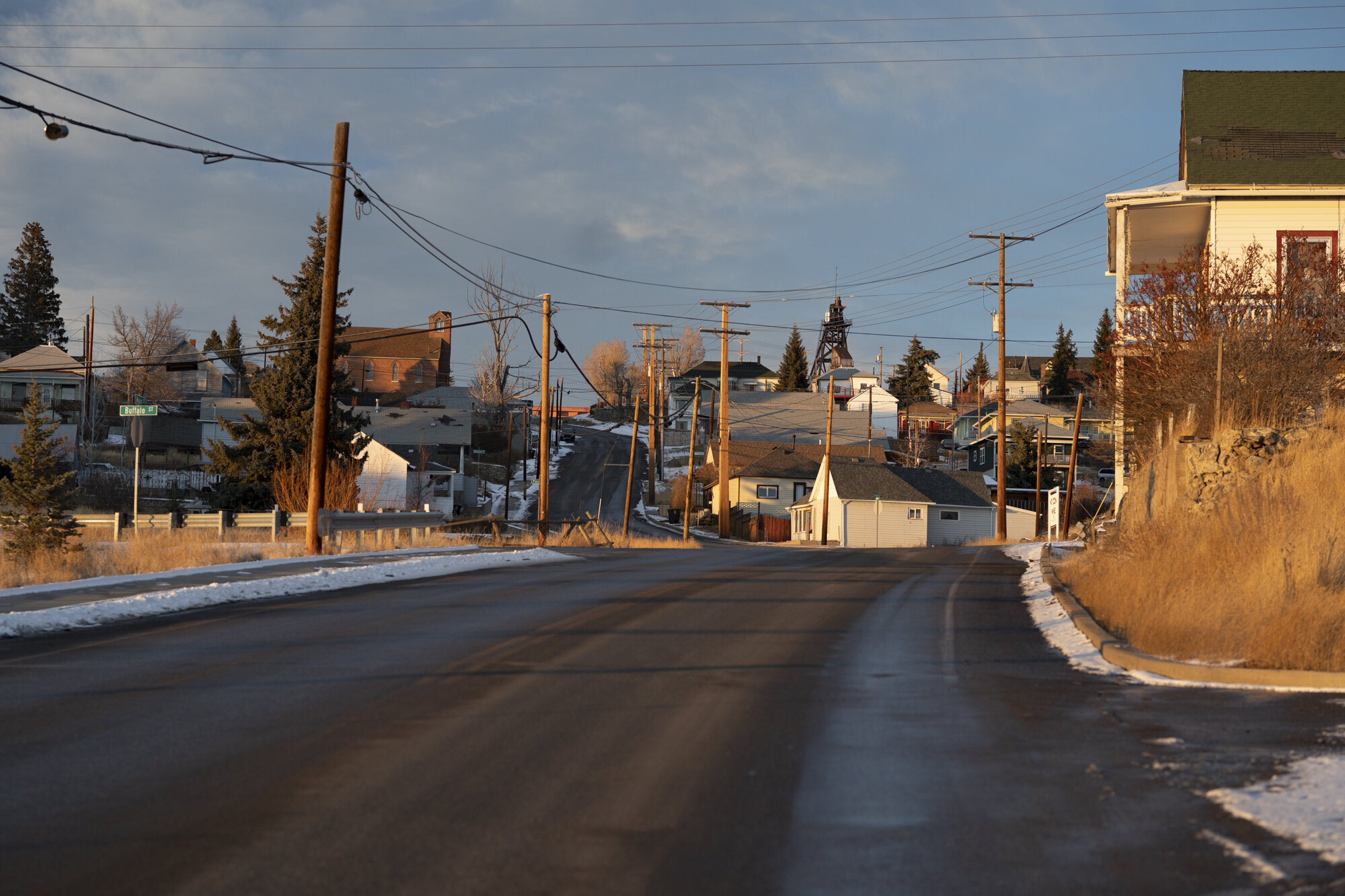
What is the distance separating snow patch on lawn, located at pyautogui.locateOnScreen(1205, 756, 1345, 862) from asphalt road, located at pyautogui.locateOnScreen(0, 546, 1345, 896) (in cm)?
14

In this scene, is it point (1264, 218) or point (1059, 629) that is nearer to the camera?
point (1059, 629)

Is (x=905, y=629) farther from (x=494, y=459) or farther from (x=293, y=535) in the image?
(x=494, y=459)

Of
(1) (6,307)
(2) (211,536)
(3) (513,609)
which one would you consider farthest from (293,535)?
(1) (6,307)

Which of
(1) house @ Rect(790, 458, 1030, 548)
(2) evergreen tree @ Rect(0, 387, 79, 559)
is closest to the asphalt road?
(2) evergreen tree @ Rect(0, 387, 79, 559)

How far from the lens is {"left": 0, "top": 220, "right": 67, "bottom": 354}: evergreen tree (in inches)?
3829

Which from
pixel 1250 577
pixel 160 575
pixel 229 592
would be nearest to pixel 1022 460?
pixel 160 575

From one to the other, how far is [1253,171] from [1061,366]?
8800 cm

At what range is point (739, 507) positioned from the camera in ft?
258

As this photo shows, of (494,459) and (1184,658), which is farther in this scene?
(494,459)

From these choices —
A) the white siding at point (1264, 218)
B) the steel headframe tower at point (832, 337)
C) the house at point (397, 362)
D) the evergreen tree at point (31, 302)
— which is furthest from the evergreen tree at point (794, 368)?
the white siding at point (1264, 218)

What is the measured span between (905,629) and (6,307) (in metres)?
105

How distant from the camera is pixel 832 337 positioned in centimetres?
12069

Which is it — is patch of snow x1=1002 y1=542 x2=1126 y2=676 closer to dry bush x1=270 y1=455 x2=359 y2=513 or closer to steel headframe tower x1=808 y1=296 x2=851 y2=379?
dry bush x1=270 y1=455 x2=359 y2=513

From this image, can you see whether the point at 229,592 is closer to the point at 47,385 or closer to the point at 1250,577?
the point at 1250,577
